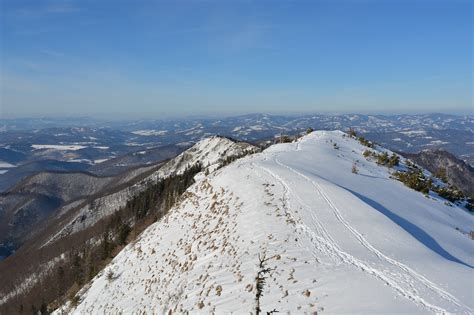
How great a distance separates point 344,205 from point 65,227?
169 metres

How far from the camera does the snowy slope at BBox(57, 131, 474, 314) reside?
47.4 feet

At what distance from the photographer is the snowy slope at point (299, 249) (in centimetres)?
1444

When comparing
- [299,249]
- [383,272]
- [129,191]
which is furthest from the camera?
[129,191]

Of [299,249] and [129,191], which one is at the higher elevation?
[299,249]

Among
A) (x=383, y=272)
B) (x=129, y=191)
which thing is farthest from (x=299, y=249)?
(x=129, y=191)

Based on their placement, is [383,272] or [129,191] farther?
[129,191]

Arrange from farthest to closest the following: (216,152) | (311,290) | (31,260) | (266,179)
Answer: (216,152) < (31,260) < (266,179) < (311,290)

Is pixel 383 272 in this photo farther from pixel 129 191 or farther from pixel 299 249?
pixel 129 191

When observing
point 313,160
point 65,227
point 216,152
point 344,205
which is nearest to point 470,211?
point 313,160

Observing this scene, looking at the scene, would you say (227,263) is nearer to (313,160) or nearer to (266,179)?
(266,179)

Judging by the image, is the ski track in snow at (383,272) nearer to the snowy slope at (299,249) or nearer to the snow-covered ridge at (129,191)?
the snowy slope at (299,249)

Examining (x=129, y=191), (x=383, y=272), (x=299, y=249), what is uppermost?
(x=383, y=272)

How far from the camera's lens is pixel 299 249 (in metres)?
18.5

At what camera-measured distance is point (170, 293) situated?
21.5 meters
